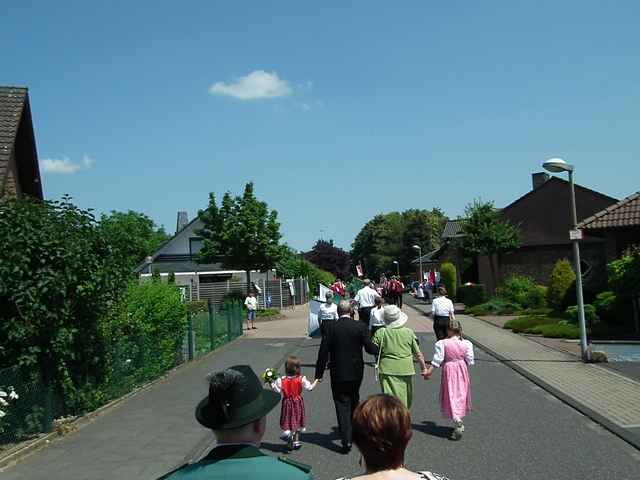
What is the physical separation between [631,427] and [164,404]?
6860 mm

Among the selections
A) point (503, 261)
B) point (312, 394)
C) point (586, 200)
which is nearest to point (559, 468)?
point (312, 394)

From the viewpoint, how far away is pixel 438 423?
8945 millimetres

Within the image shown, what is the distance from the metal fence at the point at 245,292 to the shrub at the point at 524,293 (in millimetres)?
13801

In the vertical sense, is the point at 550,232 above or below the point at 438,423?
above

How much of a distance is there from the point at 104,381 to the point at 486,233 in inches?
1025

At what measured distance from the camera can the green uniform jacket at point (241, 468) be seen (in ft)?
7.78

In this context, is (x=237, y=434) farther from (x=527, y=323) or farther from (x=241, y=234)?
(x=241, y=234)

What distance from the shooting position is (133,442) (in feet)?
27.3

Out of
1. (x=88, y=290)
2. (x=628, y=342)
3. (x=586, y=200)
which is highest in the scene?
(x=586, y=200)

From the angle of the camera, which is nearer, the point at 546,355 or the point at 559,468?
the point at 559,468

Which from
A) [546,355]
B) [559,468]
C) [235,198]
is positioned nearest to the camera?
[559,468]

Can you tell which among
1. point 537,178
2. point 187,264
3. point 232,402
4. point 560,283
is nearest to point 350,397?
point 232,402

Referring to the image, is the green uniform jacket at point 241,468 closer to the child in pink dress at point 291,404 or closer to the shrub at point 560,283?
the child in pink dress at point 291,404

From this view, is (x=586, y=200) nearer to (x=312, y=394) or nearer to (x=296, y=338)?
(x=296, y=338)
